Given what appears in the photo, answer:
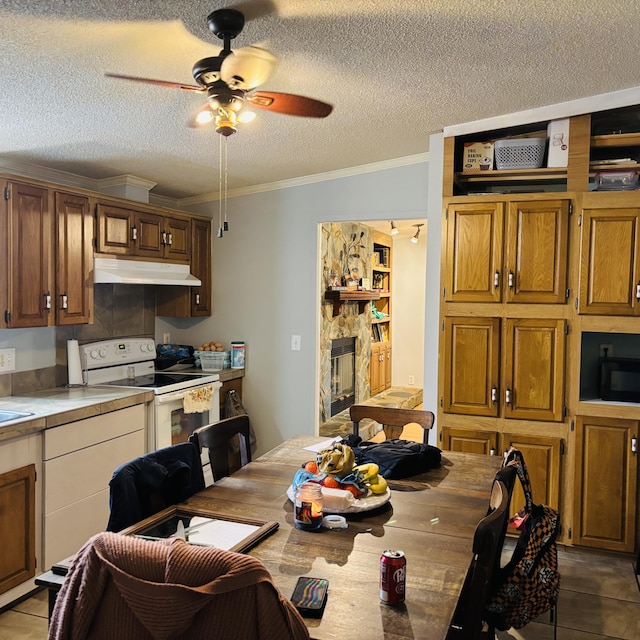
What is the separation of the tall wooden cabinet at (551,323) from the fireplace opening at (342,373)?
2522 millimetres

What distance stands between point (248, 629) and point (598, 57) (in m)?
2.66

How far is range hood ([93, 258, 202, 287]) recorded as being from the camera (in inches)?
145

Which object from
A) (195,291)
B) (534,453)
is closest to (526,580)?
(534,453)

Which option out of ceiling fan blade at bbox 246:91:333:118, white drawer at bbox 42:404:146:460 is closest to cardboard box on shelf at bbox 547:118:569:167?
ceiling fan blade at bbox 246:91:333:118

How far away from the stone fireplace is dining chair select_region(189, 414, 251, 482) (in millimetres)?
2432

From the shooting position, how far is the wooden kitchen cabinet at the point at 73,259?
11.2ft

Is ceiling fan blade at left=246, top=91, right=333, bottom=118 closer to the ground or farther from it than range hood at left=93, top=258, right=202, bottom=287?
farther from it

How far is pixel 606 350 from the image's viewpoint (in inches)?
145

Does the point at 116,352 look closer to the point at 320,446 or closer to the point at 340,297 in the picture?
the point at 320,446

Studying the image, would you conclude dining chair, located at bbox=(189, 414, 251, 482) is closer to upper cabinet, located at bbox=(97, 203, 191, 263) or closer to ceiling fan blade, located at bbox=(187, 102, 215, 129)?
ceiling fan blade, located at bbox=(187, 102, 215, 129)

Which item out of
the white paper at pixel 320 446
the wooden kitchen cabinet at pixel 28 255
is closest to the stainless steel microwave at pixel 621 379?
the white paper at pixel 320 446

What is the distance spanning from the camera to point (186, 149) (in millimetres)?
3496

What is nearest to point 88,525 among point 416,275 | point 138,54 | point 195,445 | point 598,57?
point 195,445

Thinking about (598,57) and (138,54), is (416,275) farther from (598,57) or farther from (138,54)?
(138,54)
